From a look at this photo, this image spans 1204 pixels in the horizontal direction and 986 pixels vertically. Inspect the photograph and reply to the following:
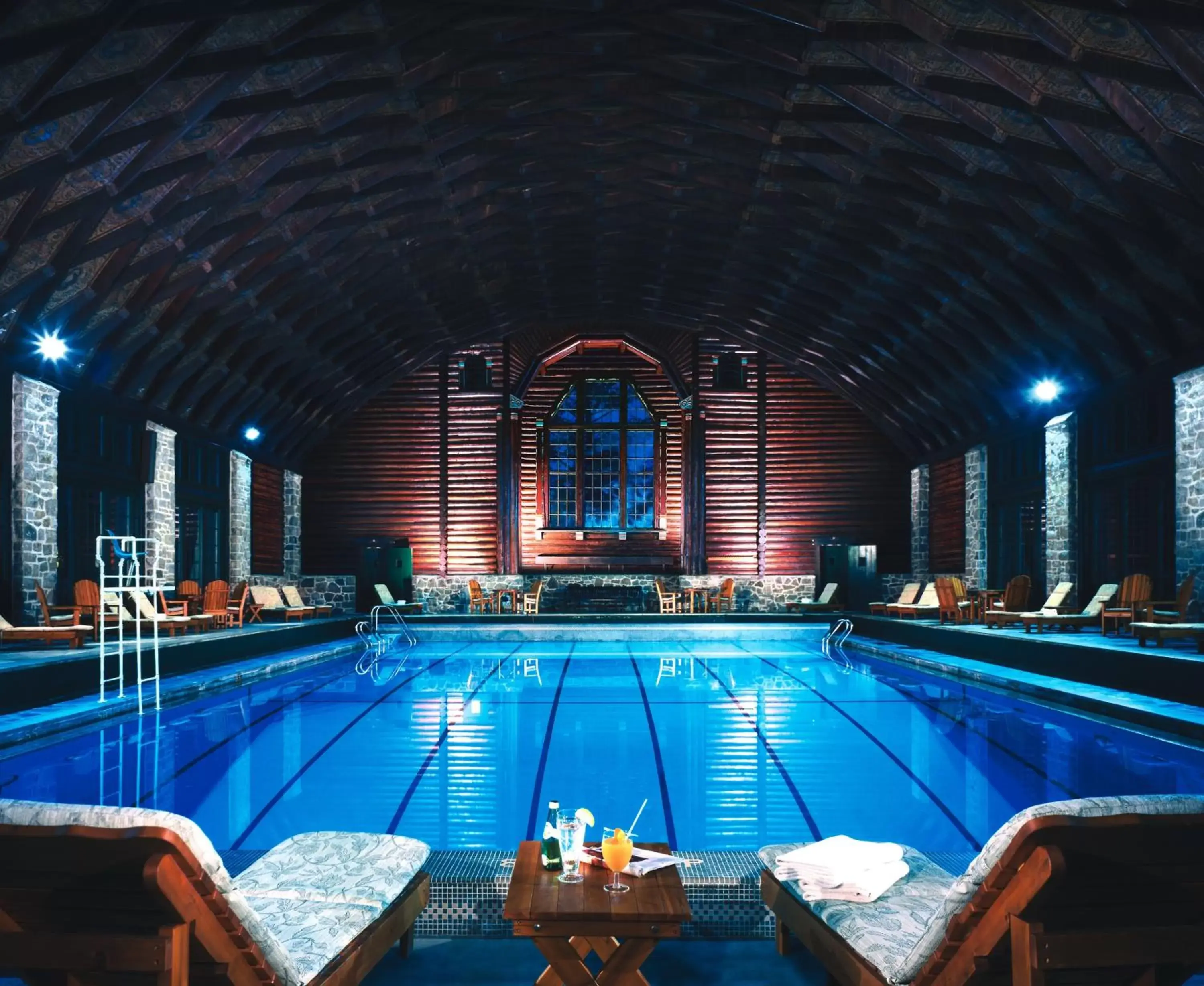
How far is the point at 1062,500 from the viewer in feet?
42.4

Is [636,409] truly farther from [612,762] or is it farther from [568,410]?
[612,762]

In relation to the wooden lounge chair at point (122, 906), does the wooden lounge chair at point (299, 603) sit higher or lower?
lower

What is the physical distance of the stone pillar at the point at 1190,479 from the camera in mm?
9812

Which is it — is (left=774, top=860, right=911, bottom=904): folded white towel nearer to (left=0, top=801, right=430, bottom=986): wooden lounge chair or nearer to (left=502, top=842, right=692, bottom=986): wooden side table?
(left=502, top=842, right=692, bottom=986): wooden side table

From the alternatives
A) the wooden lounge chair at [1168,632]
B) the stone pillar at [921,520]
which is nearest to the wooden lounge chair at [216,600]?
the wooden lounge chair at [1168,632]

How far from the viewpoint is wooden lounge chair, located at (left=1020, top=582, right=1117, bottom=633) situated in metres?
11.0

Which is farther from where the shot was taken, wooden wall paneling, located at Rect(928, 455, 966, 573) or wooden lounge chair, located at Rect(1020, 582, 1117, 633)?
wooden wall paneling, located at Rect(928, 455, 966, 573)

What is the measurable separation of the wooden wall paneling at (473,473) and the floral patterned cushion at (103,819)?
1709 centimetres

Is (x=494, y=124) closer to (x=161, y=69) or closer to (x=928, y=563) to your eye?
(x=161, y=69)

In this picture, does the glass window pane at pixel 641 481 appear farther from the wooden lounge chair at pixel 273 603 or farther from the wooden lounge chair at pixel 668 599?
the wooden lounge chair at pixel 273 603

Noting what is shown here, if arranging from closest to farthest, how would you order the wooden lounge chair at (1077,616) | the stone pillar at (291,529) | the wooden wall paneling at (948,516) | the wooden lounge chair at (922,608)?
1. the wooden lounge chair at (1077,616)
2. the wooden lounge chair at (922,608)
3. the wooden wall paneling at (948,516)
4. the stone pillar at (291,529)

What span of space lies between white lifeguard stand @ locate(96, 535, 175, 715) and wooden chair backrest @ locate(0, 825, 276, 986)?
201 inches

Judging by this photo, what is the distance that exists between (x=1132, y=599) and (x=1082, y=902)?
959 cm

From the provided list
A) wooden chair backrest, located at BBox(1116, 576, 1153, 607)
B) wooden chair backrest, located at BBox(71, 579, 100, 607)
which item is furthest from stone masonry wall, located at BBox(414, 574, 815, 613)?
wooden chair backrest, located at BBox(71, 579, 100, 607)
